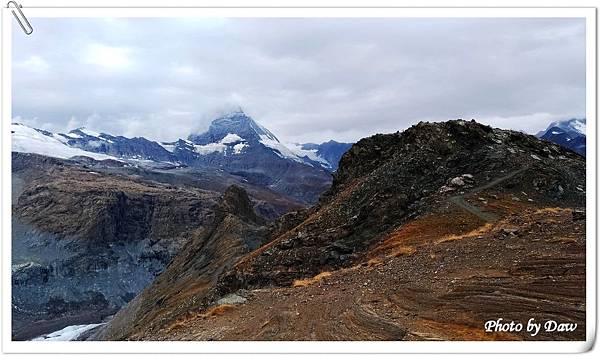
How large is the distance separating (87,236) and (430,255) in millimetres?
86457

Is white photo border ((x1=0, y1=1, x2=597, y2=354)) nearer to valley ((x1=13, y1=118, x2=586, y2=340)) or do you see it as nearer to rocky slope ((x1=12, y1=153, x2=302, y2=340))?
valley ((x1=13, y1=118, x2=586, y2=340))

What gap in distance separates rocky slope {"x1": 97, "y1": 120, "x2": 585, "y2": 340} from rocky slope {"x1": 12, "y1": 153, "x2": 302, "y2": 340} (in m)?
57.5

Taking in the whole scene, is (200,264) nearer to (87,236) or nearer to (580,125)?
(580,125)

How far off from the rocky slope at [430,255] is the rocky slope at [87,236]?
5747cm

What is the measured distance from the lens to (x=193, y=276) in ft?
86.4

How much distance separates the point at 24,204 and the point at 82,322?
34.6m

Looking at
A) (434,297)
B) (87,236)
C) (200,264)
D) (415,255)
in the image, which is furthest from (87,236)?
(434,297)

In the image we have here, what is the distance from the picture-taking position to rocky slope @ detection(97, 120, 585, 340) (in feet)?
22.7

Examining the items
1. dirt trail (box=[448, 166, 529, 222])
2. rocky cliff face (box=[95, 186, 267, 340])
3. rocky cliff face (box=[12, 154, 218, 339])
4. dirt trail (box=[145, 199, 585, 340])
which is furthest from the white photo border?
rocky cliff face (box=[12, 154, 218, 339])

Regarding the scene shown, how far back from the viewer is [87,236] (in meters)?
85.4
